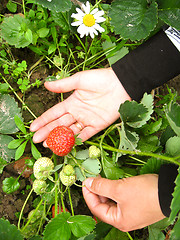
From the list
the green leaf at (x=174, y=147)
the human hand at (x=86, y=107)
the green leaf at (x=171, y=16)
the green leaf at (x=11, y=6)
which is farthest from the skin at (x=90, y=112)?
the green leaf at (x=11, y=6)

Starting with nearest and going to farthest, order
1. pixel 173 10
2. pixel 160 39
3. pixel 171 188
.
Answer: pixel 171 188, pixel 173 10, pixel 160 39

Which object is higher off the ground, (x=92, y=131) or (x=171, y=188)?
(x=92, y=131)

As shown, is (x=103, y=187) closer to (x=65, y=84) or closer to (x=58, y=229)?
(x=58, y=229)

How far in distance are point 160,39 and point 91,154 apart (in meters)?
0.59

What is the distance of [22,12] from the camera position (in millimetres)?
1373

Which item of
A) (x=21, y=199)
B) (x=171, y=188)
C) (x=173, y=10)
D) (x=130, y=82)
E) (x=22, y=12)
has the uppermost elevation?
(x=22, y=12)

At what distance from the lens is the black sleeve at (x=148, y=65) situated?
1146 millimetres

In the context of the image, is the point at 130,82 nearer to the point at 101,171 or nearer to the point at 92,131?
the point at 92,131

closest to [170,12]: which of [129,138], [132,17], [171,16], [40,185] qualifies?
[171,16]

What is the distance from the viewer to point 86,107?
1.20 metres

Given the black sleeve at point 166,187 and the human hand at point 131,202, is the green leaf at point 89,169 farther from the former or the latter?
the black sleeve at point 166,187

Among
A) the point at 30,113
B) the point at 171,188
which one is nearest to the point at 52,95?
the point at 30,113

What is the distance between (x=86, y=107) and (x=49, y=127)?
7.6 inches

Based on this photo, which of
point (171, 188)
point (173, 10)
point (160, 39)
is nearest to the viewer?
point (171, 188)
